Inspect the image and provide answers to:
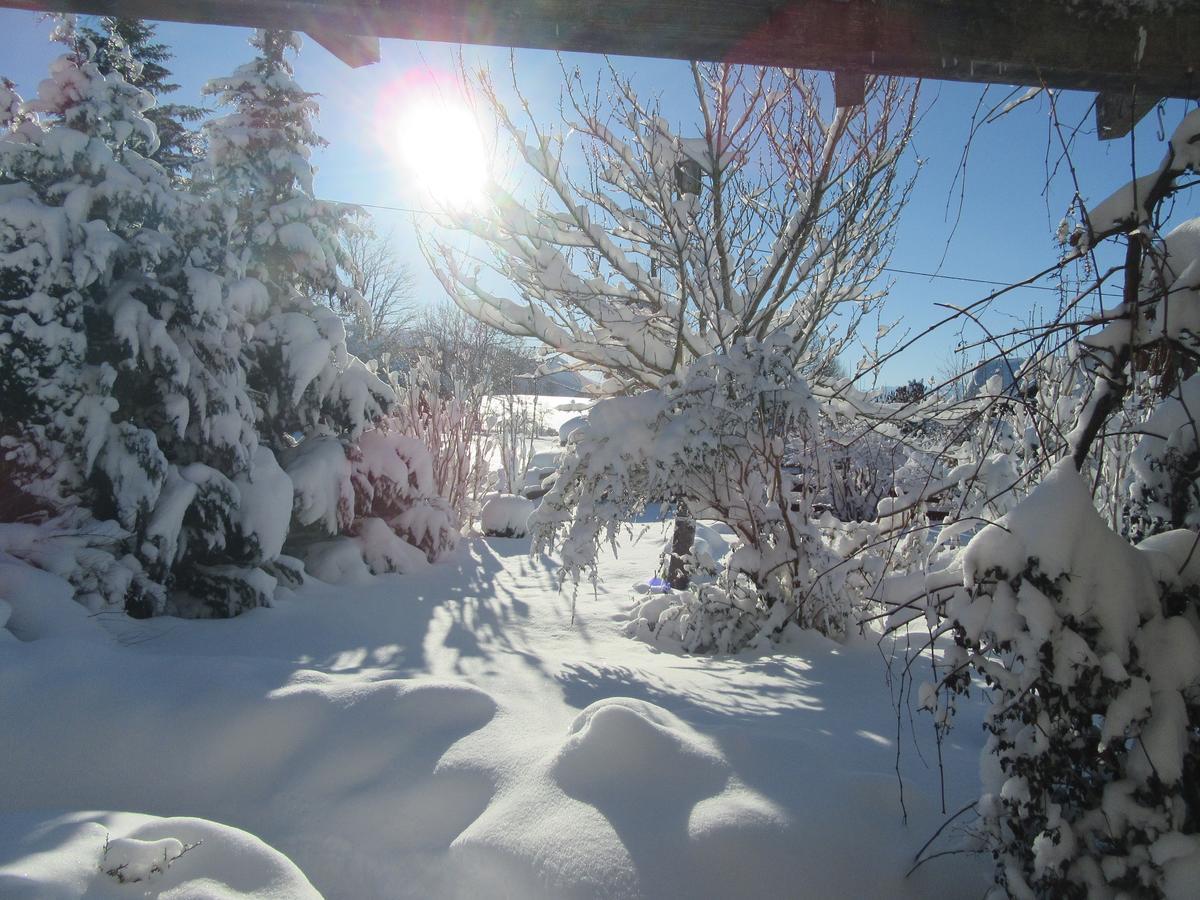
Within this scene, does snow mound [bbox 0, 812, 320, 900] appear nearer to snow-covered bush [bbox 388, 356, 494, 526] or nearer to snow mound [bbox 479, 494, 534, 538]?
snow-covered bush [bbox 388, 356, 494, 526]

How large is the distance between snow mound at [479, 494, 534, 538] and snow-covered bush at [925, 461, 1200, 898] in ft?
25.3

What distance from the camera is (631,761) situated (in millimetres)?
1772

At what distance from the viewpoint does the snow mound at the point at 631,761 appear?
5.57 ft

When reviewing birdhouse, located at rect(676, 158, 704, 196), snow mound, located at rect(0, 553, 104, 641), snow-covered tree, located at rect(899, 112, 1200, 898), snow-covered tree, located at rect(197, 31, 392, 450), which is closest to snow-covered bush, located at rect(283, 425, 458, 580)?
snow-covered tree, located at rect(197, 31, 392, 450)

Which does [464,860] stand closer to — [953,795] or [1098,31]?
[953,795]

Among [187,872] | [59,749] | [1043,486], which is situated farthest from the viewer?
[59,749]

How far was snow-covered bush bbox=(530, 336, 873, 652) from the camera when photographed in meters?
3.36

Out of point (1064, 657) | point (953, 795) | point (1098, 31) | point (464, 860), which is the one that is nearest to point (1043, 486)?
point (1064, 657)

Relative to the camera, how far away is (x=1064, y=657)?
3.63 feet

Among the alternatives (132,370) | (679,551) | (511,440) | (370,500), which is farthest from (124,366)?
(511,440)

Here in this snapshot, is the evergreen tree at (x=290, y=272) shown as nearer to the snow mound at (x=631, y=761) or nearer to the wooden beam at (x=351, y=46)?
the wooden beam at (x=351, y=46)

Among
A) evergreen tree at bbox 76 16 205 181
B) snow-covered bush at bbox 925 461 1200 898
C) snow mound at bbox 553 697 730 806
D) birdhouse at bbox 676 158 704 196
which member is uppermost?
evergreen tree at bbox 76 16 205 181

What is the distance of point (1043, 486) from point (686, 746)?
1188 mm

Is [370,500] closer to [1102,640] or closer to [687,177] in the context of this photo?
[687,177]
